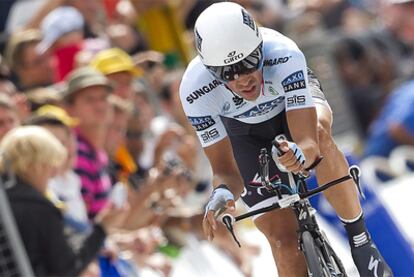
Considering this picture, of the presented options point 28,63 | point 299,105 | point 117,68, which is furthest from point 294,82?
point 28,63

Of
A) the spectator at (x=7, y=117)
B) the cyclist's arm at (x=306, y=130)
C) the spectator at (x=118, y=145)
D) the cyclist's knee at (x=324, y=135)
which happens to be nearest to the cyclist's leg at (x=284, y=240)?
the cyclist's knee at (x=324, y=135)

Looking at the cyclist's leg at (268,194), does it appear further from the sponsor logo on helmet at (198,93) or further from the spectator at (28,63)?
the spectator at (28,63)

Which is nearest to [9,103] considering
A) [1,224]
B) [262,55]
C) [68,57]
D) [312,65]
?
[1,224]

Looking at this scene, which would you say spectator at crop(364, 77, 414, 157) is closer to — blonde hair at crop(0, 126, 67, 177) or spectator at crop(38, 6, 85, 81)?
spectator at crop(38, 6, 85, 81)

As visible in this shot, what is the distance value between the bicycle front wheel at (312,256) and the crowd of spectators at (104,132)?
214cm

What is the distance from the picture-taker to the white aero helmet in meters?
7.18

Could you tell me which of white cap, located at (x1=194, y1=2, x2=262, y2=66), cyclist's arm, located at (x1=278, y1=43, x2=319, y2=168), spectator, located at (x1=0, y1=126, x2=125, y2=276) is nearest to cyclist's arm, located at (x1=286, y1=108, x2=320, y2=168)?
cyclist's arm, located at (x1=278, y1=43, x2=319, y2=168)

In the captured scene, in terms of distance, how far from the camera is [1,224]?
874 centimetres

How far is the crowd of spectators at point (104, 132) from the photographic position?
9008mm

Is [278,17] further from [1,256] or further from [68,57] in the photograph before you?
[1,256]

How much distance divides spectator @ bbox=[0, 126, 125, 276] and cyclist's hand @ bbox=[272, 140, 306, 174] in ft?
7.89

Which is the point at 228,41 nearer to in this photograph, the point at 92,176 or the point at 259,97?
the point at 259,97

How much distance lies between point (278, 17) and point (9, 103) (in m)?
6.60

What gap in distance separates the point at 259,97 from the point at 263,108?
155 millimetres
